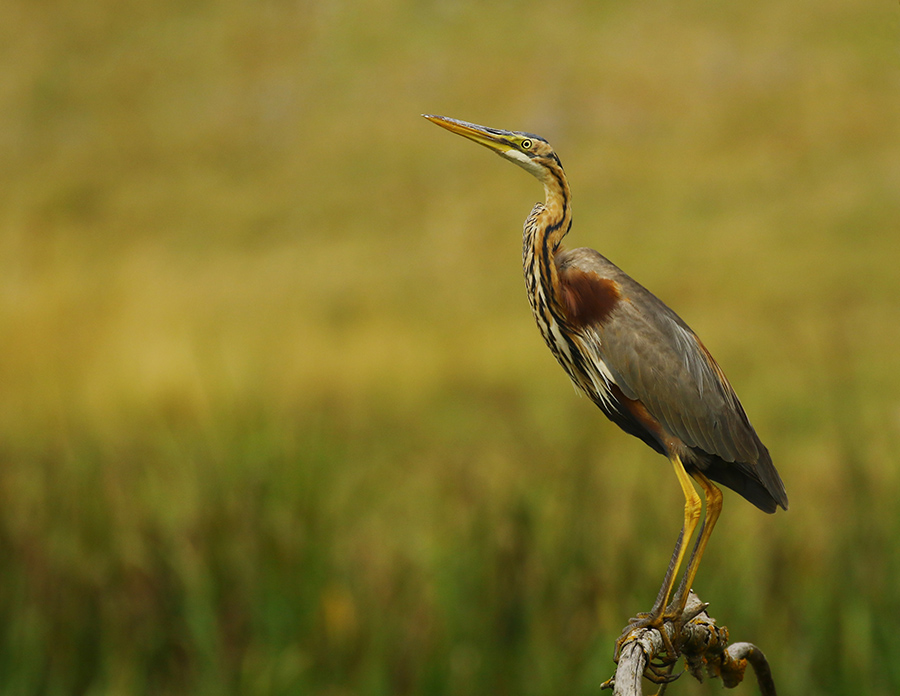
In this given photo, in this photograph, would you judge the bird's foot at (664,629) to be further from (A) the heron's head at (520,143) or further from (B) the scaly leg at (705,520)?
(A) the heron's head at (520,143)

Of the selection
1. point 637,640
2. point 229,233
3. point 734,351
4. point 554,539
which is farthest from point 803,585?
point 229,233

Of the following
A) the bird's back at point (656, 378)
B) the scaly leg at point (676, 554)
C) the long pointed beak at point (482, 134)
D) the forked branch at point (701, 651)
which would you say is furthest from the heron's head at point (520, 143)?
the forked branch at point (701, 651)

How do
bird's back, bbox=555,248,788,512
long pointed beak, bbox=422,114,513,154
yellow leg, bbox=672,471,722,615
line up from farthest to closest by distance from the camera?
1. yellow leg, bbox=672,471,722,615
2. bird's back, bbox=555,248,788,512
3. long pointed beak, bbox=422,114,513,154

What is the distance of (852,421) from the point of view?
13.7 feet

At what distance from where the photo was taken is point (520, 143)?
55 cm

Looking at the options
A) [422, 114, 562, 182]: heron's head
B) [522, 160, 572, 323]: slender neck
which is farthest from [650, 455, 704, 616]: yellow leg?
[422, 114, 562, 182]: heron's head

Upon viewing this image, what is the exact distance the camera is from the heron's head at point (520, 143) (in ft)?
1.78

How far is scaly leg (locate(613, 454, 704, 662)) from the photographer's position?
721mm

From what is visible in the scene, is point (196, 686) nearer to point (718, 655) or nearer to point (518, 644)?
point (518, 644)

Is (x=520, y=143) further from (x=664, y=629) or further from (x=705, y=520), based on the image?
(x=664, y=629)

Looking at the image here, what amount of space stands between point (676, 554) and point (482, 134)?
1.32 feet

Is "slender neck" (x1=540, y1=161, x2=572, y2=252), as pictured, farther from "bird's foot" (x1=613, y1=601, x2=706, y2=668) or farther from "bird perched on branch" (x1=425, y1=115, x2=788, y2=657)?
"bird's foot" (x1=613, y1=601, x2=706, y2=668)

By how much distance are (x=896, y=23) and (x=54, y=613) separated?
2767mm

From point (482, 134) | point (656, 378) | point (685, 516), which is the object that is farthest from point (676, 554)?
point (482, 134)
